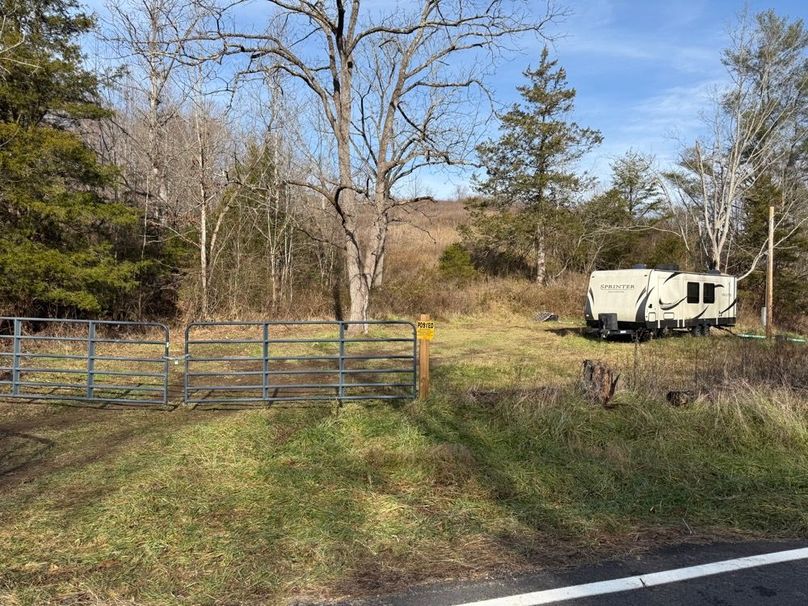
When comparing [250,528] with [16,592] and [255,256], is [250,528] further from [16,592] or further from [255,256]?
[255,256]

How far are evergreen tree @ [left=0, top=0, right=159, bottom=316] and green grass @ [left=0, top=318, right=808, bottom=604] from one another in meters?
8.23

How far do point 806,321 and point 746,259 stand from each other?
15.5 feet

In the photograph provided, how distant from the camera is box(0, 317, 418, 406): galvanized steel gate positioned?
306 inches

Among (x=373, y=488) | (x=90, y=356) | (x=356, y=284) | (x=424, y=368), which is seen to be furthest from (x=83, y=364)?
(x=373, y=488)

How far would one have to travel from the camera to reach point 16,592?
3.29 m

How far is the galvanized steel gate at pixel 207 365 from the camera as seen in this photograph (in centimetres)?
777

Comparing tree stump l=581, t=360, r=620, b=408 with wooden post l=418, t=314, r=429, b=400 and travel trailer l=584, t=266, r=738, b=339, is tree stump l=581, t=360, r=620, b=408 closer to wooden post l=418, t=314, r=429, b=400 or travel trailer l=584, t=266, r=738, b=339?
wooden post l=418, t=314, r=429, b=400

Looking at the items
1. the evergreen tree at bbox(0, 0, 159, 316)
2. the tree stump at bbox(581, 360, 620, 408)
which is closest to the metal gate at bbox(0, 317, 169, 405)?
the evergreen tree at bbox(0, 0, 159, 316)

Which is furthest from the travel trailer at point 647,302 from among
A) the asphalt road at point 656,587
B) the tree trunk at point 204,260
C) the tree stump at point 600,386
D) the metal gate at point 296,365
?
the asphalt road at point 656,587

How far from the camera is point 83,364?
459 inches

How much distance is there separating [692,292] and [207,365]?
15964 millimetres

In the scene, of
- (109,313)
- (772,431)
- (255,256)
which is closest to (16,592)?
(772,431)

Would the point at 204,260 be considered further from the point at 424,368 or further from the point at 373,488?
the point at 373,488

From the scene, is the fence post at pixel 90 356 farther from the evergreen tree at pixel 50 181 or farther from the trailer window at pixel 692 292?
the trailer window at pixel 692 292
